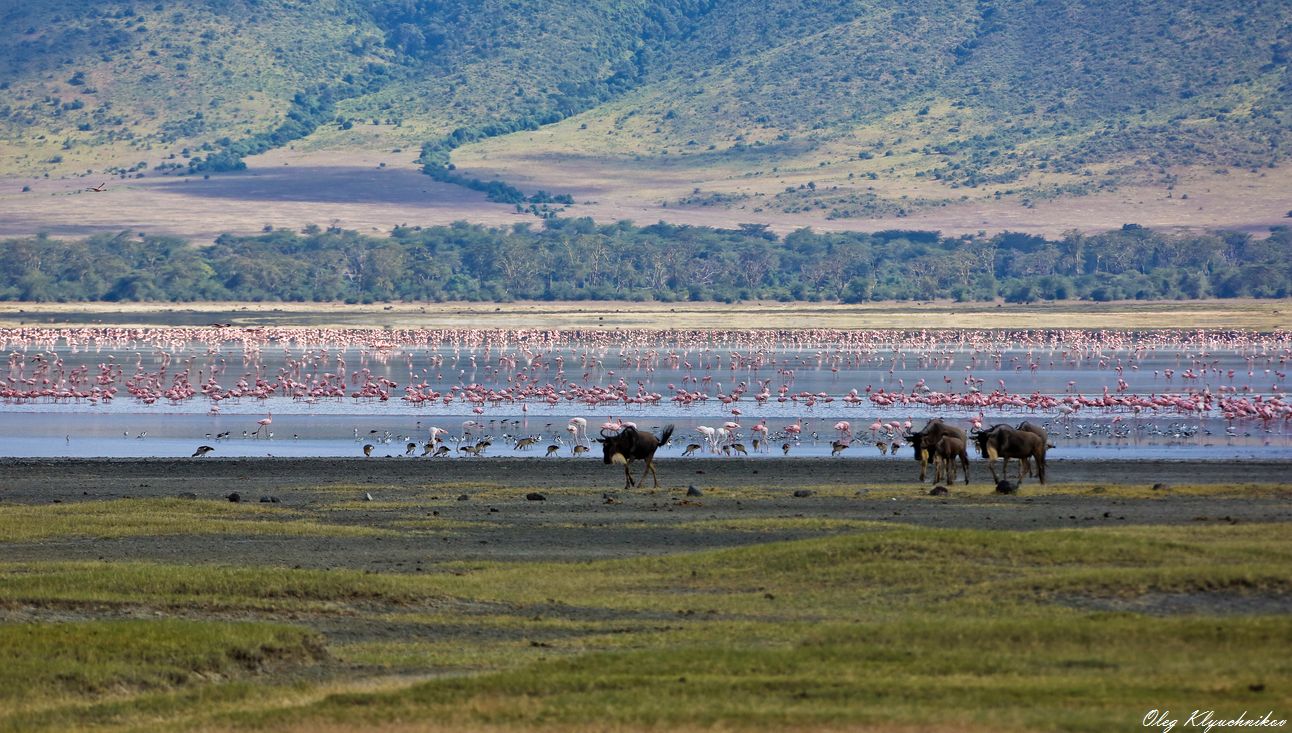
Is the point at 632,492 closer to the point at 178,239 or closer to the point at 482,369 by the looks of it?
the point at 482,369

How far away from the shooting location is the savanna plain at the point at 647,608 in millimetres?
12828

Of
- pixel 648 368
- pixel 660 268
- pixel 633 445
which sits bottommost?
pixel 648 368

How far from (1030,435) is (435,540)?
372 inches

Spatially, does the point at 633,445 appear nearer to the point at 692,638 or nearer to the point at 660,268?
the point at 692,638

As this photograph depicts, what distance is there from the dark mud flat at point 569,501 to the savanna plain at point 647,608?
0.37ft

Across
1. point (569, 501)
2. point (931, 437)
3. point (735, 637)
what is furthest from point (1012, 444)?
point (735, 637)

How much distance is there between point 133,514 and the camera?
24641mm

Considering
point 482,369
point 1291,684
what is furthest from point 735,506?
point 482,369

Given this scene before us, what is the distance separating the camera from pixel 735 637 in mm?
15633

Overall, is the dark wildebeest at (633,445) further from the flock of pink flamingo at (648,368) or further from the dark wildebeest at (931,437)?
the flock of pink flamingo at (648,368)

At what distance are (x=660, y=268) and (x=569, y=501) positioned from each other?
114 m

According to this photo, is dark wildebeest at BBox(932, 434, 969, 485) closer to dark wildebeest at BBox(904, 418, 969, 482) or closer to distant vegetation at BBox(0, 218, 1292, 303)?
dark wildebeest at BBox(904, 418, 969, 482)

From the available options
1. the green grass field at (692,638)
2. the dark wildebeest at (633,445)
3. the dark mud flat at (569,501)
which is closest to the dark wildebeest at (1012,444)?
the dark mud flat at (569,501)

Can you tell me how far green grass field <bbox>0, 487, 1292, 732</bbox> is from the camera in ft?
41.5
